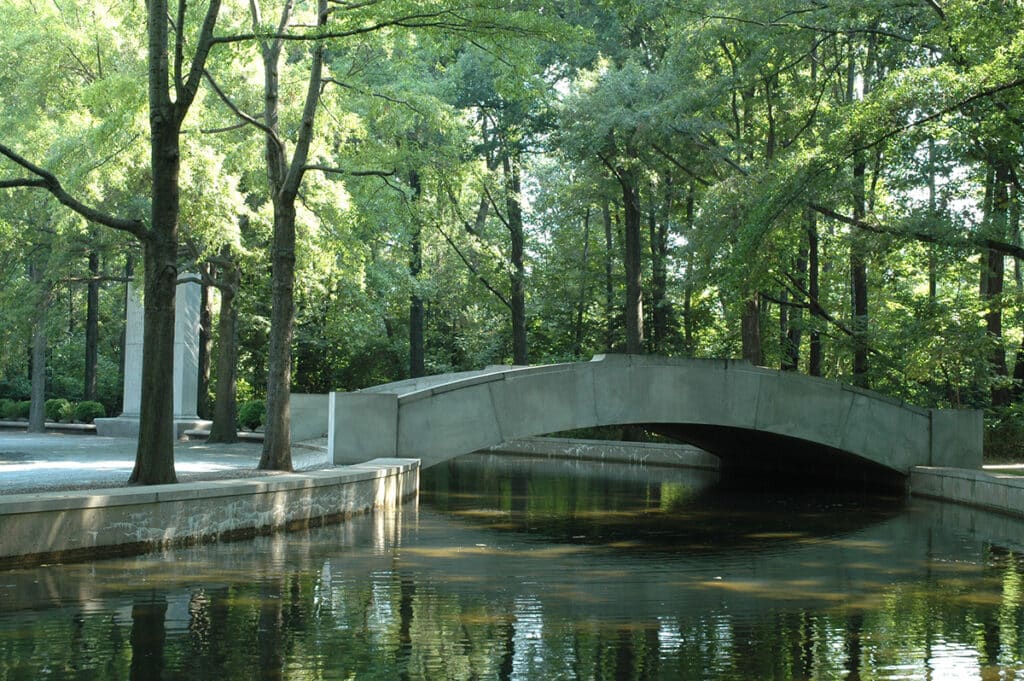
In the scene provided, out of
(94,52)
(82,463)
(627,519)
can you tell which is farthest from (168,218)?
(94,52)

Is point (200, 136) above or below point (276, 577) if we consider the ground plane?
above

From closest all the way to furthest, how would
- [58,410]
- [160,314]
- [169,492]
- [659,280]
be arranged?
[169,492], [160,314], [58,410], [659,280]

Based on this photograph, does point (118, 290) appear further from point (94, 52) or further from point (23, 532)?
point (23, 532)

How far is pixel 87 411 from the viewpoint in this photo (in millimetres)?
32688

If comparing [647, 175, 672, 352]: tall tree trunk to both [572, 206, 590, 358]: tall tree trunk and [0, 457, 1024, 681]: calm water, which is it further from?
[0, 457, 1024, 681]: calm water

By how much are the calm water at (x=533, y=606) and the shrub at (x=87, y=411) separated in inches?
786

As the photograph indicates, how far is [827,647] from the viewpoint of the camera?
8109 millimetres

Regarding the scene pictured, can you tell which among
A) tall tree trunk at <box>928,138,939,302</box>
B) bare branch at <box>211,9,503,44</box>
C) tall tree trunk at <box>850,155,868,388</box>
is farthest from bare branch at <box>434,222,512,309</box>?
bare branch at <box>211,9,503,44</box>

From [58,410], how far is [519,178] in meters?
16.8

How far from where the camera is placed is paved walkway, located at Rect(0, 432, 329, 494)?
14539mm

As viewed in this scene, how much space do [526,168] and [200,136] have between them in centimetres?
2013

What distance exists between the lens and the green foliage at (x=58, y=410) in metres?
33.8

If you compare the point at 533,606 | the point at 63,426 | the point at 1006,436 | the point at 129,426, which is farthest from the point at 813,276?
the point at 63,426

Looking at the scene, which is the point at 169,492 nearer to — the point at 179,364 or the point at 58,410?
the point at 179,364
